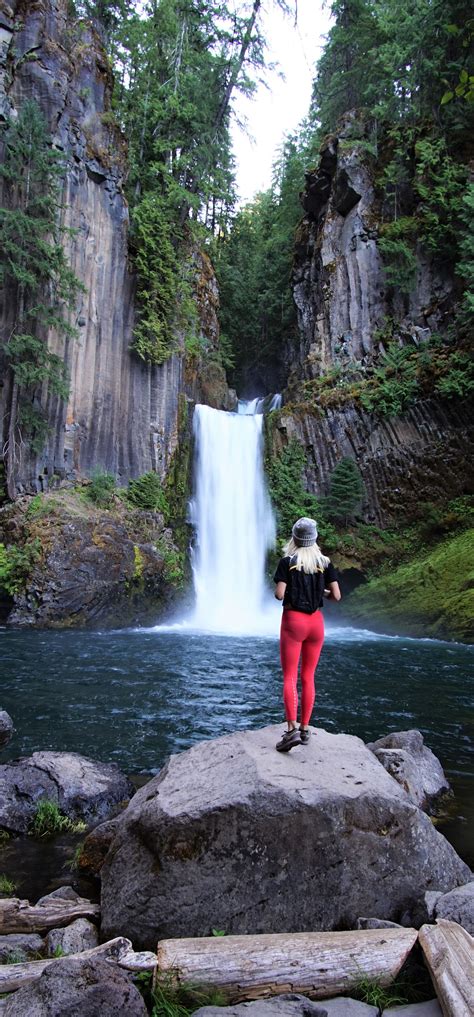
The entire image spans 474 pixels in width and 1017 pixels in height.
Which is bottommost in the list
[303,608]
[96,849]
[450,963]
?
[96,849]

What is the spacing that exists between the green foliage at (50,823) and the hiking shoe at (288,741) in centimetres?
202

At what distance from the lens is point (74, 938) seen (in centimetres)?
315

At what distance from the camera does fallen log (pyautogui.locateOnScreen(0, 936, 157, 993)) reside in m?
2.65

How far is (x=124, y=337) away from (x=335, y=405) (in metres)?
8.71

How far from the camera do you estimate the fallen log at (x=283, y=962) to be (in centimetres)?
267

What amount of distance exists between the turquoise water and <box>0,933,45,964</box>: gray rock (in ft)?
9.56

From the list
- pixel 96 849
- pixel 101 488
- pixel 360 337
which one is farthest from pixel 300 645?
pixel 360 337

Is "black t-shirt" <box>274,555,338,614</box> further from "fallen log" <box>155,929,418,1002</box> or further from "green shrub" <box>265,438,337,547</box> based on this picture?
"green shrub" <box>265,438,337,547</box>

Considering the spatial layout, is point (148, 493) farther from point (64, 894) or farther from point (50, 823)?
point (64, 894)

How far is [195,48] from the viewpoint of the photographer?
22.0m

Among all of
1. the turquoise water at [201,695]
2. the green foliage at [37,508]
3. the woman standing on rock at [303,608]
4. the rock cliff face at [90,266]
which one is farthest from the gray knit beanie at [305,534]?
the rock cliff face at [90,266]

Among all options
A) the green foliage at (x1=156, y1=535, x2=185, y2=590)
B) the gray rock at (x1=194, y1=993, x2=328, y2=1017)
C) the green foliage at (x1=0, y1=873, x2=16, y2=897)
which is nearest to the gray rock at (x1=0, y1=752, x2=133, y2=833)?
the green foliage at (x1=0, y1=873, x2=16, y2=897)

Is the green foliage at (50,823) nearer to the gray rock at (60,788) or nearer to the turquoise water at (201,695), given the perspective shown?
the gray rock at (60,788)

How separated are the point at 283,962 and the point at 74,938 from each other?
1197 mm
